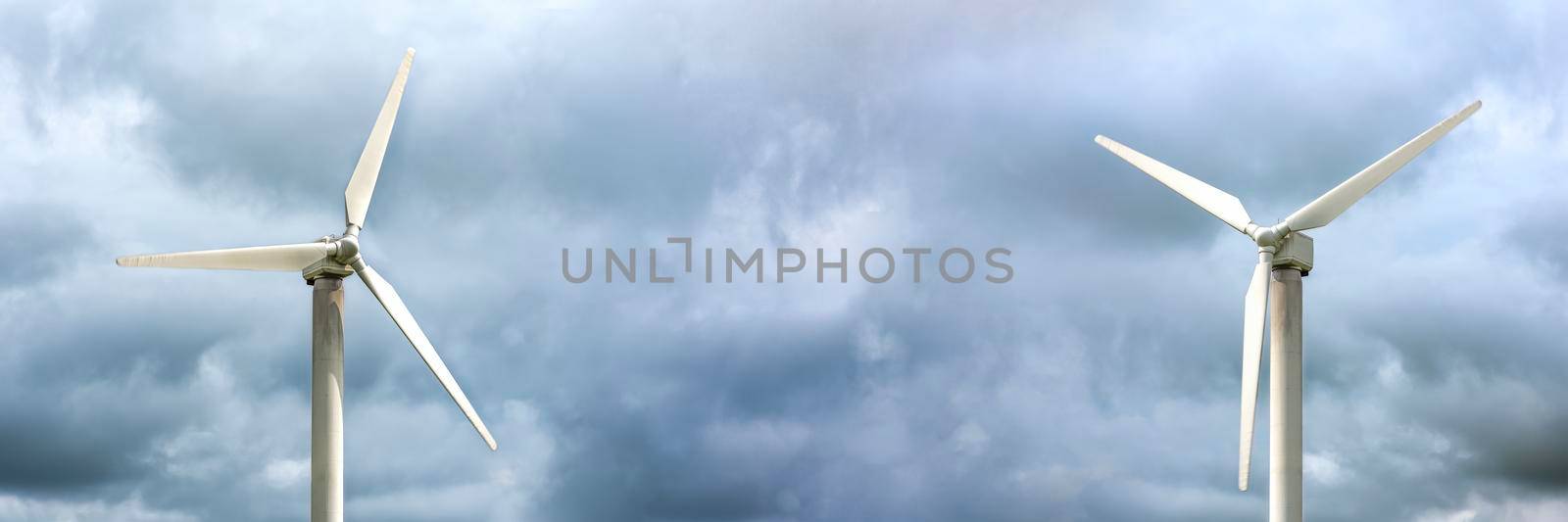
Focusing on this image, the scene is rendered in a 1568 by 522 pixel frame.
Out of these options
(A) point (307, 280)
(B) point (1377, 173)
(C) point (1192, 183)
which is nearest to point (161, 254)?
(A) point (307, 280)

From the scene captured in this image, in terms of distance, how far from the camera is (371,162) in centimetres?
8969

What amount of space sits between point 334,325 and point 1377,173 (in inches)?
1972

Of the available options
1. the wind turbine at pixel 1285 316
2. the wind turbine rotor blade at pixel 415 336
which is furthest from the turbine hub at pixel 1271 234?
the wind turbine rotor blade at pixel 415 336

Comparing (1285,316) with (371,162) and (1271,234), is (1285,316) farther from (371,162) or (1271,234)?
(371,162)

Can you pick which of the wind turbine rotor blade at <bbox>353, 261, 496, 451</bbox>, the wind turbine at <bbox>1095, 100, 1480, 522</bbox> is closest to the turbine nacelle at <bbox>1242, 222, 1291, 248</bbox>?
the wind turbine at <bbox>1095, 100, 1480, 522</bbox>

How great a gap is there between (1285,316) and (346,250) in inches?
1719

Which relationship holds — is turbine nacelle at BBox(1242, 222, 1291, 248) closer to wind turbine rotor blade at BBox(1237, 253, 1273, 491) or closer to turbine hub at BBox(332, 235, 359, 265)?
wind turbine rotor blade at BBox(1237, 253, 1273, 491)

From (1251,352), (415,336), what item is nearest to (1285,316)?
(1251,352)

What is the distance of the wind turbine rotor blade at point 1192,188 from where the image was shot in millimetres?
91688

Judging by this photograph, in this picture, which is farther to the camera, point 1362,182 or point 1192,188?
point 1192,188

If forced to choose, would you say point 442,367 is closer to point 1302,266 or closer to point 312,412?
point 312,412

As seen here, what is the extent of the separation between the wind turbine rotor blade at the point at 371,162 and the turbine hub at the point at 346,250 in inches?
81.1

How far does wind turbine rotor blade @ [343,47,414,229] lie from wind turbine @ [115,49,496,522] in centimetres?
88

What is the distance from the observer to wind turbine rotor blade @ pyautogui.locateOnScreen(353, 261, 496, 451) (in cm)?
8619
